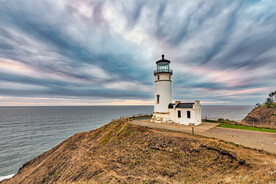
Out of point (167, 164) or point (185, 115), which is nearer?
point (167, 164)

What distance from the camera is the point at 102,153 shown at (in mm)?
13805

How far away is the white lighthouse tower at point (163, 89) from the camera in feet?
76.5

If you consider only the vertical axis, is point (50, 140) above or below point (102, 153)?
below

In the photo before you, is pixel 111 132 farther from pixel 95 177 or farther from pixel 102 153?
pixel 95 177

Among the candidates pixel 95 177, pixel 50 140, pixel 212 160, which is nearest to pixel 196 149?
pixel 212 160

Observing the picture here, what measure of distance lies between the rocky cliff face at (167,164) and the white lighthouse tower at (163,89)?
8.92m

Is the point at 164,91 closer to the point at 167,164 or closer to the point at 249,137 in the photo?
the point at 249,137

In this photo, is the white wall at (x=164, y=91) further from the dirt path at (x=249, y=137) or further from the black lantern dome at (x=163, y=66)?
the dirt path at (x=249, y=137)

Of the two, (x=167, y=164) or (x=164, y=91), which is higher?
(x=164, y=91)

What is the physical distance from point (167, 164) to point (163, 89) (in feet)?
49.6

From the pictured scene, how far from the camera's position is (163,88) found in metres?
23.5

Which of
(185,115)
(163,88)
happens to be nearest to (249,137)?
(185,115)

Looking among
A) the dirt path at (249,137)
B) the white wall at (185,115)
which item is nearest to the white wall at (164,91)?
the white wall at (185,115)

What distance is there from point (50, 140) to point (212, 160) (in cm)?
3711
